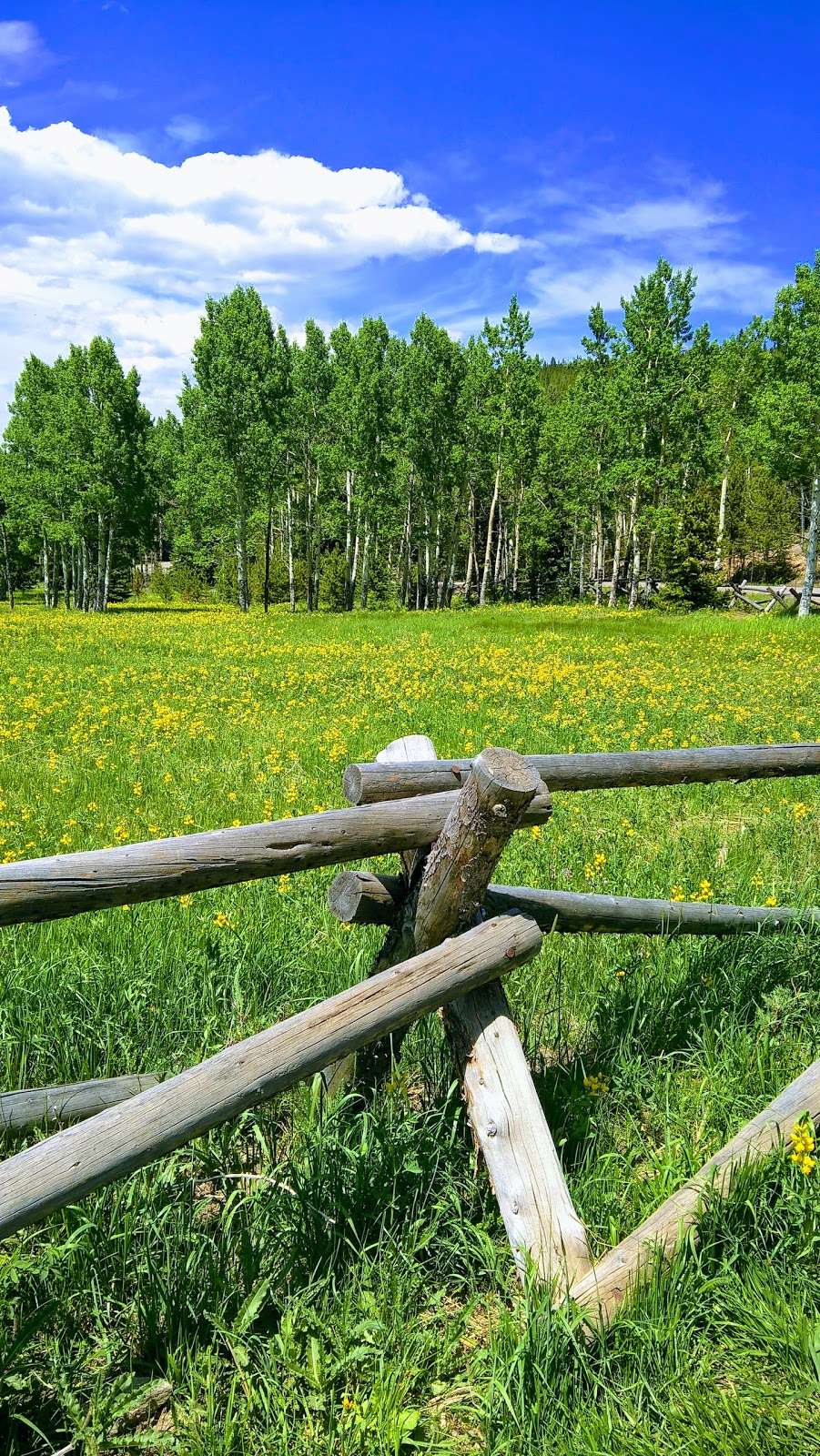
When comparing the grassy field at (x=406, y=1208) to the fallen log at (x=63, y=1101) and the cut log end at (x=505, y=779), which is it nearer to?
the fallen log at (x=63, y=1101)

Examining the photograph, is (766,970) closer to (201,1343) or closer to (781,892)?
(781,892)

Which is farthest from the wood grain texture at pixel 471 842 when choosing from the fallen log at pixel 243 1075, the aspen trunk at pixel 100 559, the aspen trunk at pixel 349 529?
the aspen trunk at pixel 100 559

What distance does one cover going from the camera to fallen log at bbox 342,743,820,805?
3.08 metres

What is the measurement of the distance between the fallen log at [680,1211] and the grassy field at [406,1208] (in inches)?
3.0

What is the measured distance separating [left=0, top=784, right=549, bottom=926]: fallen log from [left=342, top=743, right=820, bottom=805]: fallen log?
0.14 m

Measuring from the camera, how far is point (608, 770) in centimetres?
380

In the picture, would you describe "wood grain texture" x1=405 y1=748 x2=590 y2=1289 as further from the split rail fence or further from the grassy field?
the grassy field

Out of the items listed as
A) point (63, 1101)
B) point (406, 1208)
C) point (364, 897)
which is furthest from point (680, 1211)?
point (63, 1101)

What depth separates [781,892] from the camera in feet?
18.9

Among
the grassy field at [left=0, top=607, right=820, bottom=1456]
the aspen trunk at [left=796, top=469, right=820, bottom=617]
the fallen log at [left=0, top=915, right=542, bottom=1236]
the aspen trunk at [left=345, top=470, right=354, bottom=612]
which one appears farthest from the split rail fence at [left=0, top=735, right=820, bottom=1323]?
the aspen trunk at [left=345, top=470, right=354, bottom=612]

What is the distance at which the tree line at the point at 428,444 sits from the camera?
43469mm

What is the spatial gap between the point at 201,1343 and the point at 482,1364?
2.73 feet

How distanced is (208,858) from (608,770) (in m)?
1.99

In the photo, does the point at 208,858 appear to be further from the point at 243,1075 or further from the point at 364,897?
the point at 364,897
